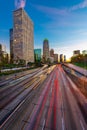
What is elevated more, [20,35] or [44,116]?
[20,35]

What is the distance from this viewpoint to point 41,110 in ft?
42.8

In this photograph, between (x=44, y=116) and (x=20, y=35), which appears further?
(x=20, y=35)

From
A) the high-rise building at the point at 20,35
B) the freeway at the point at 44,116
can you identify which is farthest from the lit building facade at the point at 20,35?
the freeway at the point at 44,116

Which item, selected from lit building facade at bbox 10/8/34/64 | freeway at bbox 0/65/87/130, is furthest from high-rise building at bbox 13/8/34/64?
freeway at bbox 0/65/87/130

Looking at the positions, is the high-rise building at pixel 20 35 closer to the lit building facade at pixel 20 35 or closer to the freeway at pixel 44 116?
the lit building facade at pixel 20 35

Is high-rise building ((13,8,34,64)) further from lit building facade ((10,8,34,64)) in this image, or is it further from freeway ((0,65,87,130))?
freeway ((0,65,87,130))

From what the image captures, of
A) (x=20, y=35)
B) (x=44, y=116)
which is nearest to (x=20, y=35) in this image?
(x=20, y=35)

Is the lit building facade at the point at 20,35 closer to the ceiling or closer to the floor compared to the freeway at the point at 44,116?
closer to the ceiling

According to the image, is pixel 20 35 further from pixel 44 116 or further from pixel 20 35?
pixel 44 116

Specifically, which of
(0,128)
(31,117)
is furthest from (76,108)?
(0,128)

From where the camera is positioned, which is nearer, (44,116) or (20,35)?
(44,116)

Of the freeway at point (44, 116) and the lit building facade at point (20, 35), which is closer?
the freeway at point (44, 116)

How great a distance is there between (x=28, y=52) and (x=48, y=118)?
558 feet

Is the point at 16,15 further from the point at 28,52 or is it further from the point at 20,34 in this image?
the point at 28,52
